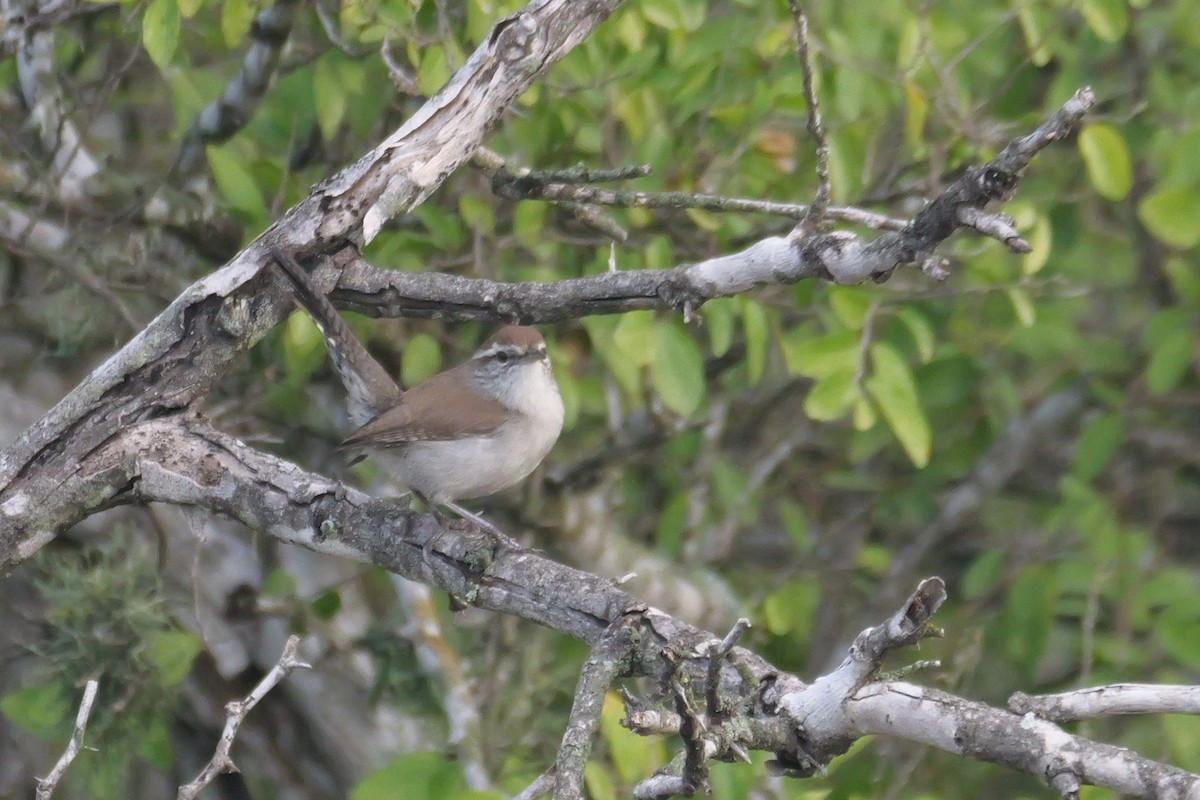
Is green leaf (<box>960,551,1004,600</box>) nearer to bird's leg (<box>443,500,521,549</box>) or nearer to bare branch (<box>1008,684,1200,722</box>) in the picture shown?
bird's leg (<box>443,500,521,549</box>)

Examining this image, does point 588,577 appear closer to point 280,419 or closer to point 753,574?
point 280,419

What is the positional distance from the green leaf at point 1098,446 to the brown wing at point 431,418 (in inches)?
99.1

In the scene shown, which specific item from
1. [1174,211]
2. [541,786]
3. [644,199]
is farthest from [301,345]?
[1174,211]

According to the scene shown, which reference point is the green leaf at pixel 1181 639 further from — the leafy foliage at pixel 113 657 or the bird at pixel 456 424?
the leafy foliage at pixel 113 657

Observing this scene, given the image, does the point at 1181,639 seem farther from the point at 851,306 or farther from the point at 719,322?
the point at 719,322

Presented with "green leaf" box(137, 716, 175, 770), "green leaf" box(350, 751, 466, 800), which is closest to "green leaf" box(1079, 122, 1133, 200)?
"green leaf" box(350, 751, 466, 800)

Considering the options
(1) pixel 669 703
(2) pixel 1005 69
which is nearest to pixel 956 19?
(2) pixel 1005 69

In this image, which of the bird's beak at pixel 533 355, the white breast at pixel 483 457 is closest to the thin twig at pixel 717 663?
the white breast at pixel 483 457

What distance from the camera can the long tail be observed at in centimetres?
303

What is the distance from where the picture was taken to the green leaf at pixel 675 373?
13.0ft

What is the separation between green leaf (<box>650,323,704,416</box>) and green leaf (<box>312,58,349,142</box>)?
1256mm

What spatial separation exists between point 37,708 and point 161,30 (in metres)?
2.17

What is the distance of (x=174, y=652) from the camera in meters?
4.28

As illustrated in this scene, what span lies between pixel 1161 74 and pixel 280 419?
3.91 m
